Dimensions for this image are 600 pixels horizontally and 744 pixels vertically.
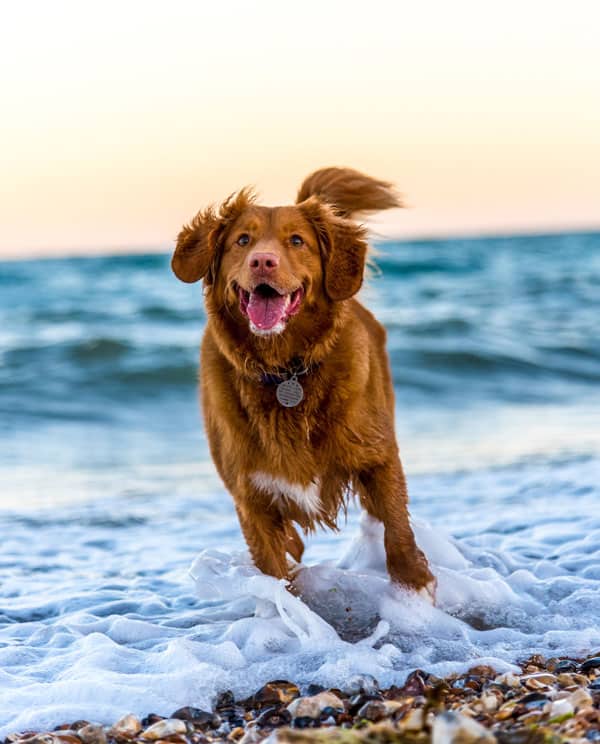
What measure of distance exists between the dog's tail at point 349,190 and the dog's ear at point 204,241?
28.1 inches

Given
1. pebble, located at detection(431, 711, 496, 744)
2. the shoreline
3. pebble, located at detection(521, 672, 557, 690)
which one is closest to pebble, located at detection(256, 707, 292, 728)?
the shoreline

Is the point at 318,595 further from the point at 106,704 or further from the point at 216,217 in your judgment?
the point at 216,217

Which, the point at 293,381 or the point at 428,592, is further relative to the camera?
the point at 428,592

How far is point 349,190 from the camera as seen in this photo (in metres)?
5.33

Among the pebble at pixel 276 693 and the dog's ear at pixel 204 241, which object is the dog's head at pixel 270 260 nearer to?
the dog's ear at pixel 204 241

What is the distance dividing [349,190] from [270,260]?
4.52 feet

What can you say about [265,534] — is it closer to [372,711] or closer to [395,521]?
[395,521]

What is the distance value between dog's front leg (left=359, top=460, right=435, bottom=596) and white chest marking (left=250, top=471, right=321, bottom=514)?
0.23 m

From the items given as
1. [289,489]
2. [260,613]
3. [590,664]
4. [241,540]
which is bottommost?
[241,540]

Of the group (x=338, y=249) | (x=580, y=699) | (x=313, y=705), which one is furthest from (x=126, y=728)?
(x=338, y=249)

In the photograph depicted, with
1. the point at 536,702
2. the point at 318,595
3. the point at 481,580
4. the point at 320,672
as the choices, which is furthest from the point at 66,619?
the point at 536,702

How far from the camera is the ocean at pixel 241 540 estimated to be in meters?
4.07

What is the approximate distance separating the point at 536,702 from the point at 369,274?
2.17 metres

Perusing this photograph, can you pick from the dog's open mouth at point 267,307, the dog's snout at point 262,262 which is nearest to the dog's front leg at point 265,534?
the dog's open mouth at point 267,307
